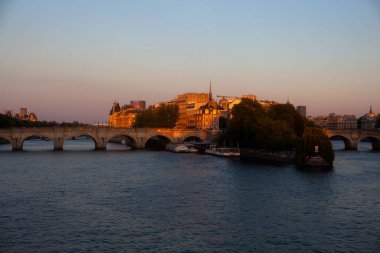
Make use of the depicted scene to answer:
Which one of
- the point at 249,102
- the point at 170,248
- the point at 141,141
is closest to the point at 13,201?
the point at 170,248

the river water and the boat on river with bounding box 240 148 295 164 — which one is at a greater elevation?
the boat on river with bounding box 240 148 295 164

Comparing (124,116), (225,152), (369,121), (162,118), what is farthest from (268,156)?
(369,121)

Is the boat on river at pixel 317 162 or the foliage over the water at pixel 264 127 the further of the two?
the foliage over the water at pixel 264 127

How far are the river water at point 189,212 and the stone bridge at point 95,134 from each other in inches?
1237

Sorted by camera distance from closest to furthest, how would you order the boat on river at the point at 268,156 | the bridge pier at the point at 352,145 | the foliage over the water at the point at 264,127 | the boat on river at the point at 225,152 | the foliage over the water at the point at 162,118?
the boat on river at the point at 268,156 < the foliage over the water at the point at 264,127 < the boat on river at the point at 225,152 < the bridge pier at the point at 352,145 < the foliage over the water at the point at 162,118

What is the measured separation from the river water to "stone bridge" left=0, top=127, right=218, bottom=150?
31.4 m

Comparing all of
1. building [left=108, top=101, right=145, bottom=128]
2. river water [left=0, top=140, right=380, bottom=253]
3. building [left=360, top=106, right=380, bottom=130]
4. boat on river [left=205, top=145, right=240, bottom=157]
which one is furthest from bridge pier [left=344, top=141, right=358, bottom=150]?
building [left=360, top=106, right=380, bottom=130]

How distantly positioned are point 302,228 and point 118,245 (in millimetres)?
8099

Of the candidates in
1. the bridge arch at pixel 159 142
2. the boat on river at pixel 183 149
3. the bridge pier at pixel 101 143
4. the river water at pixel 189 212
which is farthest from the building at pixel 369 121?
the river water at pixel 189 212

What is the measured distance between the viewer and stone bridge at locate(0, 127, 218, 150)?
7069 cm

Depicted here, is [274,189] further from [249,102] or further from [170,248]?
[249,102]

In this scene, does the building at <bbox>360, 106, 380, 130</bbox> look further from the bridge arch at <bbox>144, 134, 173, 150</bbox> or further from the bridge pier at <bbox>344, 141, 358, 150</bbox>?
the bridge arch at <bbox>144, 134, 173, 150</bbox>

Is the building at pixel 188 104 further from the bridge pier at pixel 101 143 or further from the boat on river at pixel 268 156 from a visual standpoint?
the boat on river at pixel 268 156

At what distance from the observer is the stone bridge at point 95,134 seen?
7069cm
